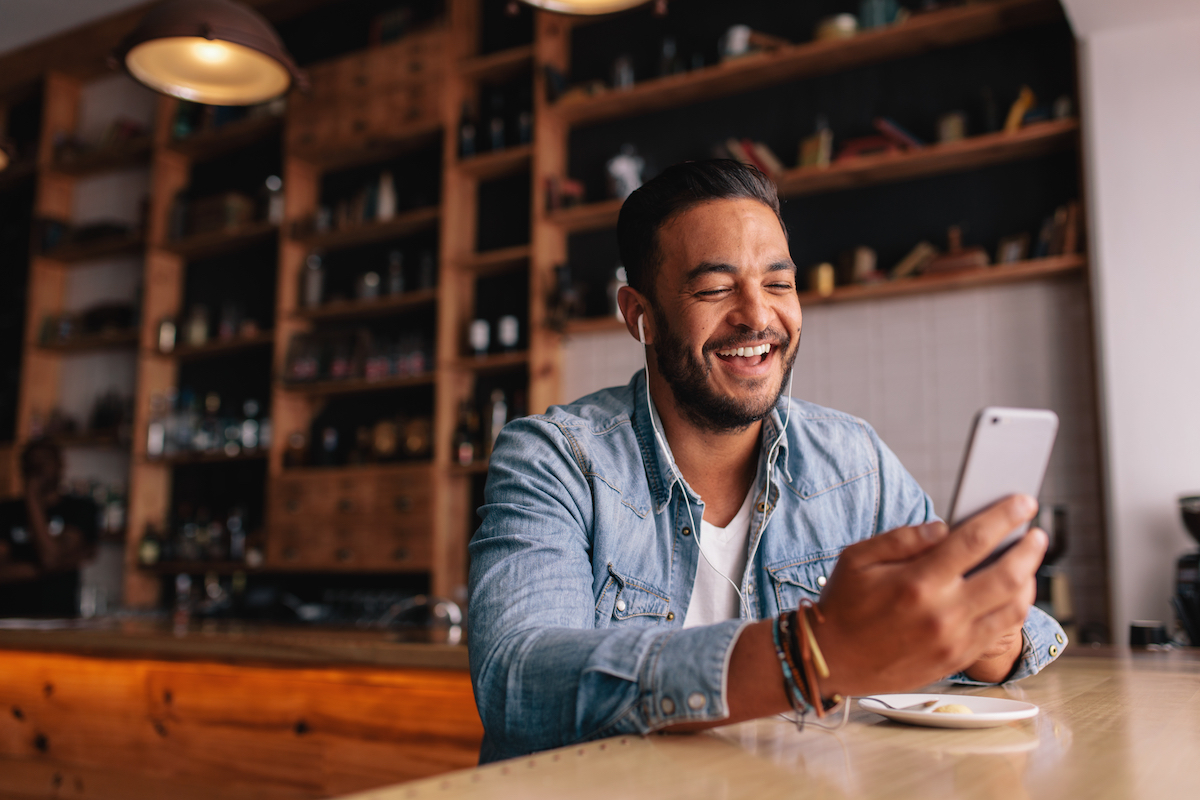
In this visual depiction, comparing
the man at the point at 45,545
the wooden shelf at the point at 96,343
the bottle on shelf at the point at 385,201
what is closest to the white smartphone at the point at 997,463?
the bottle on shelf at the point at 385,201

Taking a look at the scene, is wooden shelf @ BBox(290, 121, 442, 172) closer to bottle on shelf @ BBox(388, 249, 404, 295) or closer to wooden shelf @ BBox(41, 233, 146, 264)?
bottle on shelf @ BBox(388, 249, 404, 295)

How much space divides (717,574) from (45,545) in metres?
3.72

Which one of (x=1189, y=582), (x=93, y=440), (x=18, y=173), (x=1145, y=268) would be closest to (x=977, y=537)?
(x=1189, y=582)

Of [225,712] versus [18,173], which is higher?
[18,173]

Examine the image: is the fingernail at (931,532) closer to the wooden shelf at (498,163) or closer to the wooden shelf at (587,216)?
the wooden shelf at (587,216)

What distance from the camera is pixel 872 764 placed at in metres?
0.81

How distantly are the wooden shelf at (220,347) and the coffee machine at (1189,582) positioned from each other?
13.2 feet

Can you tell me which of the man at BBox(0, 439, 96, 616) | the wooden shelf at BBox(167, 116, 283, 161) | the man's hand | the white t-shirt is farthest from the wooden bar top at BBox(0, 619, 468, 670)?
the wooden shelf at BBox(167, 116, 283, 161)

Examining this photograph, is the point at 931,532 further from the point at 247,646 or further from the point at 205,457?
the point at 205,457

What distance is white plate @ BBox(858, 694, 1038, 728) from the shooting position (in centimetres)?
94

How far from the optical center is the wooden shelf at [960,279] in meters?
3.25

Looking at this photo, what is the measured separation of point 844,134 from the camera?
3.82m

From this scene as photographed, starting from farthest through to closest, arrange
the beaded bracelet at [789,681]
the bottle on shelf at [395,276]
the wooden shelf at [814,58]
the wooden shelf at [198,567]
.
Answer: the wooden shelf at [198,567], the bottle on shelf at [395,276], the wooden shelf at [814,58], the beaded bracelet at [789,681]

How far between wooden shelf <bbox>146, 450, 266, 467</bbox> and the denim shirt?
146 inches
